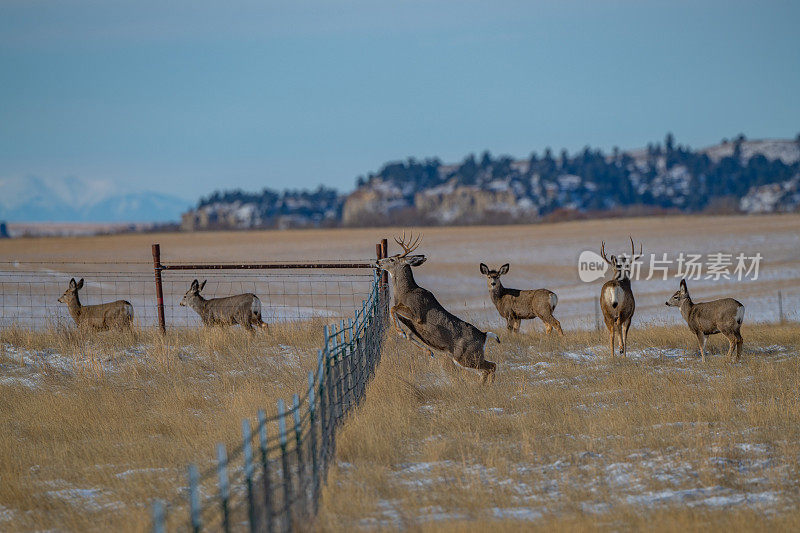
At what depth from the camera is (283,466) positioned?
6266 millimetres

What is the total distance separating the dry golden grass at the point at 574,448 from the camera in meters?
7.35

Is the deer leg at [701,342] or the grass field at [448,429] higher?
the deer leg at [701,342]

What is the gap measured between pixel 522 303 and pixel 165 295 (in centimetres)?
1302

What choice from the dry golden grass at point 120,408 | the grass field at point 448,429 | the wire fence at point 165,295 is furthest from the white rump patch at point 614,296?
the wire fence at point 165,295

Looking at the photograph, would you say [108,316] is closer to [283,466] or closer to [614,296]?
[614,296]

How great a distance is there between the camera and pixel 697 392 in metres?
11.8

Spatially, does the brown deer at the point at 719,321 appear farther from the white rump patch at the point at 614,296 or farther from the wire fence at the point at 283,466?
the wire fence at the point at 283,466

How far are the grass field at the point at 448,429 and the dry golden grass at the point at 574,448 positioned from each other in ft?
0.08

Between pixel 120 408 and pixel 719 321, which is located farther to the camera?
pixel 719 321

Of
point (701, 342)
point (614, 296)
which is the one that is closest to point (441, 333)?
point (614, 296)

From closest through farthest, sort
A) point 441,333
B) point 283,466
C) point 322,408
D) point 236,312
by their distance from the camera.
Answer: point 283,466, point 322,408, point 441,333, point 236,312

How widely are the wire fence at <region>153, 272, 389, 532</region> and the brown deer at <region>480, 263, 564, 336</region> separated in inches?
228

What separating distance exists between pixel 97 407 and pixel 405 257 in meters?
4.78

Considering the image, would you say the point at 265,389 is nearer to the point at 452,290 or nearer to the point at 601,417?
the point at 601,417
